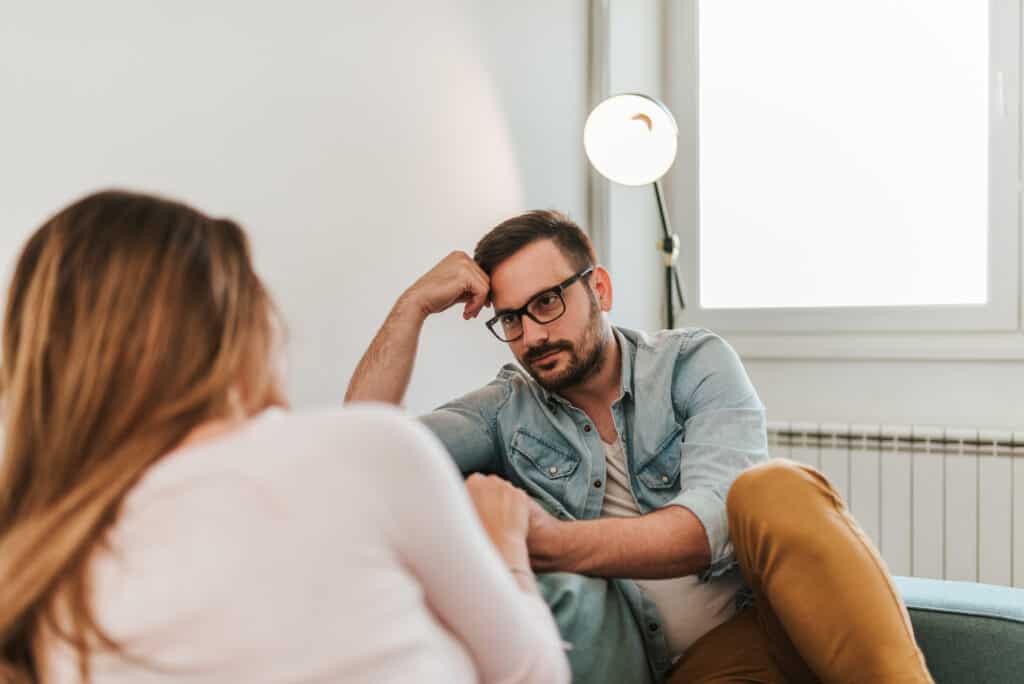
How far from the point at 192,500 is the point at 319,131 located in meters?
1.23

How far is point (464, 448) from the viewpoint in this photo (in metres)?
1.63

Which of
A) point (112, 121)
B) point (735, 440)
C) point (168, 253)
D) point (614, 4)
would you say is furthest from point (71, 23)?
point (614, 4)

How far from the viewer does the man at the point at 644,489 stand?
121 cm

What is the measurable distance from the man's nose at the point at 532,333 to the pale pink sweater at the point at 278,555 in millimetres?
A: 993

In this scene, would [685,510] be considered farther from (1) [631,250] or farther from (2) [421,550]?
(1) [631,250]

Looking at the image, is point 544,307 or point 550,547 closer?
point 550,547

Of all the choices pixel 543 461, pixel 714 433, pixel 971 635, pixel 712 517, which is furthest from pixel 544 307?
pixel 971 635

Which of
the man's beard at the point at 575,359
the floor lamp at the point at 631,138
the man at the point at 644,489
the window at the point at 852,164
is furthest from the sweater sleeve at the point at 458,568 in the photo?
the window at the point at 852,164

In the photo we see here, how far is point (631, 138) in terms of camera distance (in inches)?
100

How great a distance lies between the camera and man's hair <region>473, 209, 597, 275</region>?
5.75 feet

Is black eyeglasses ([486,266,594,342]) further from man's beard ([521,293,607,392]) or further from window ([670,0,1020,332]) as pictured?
window ([670,0,1020,332])

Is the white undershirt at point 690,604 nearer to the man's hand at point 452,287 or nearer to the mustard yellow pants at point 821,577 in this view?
the mustard yellow pants at point 821,577

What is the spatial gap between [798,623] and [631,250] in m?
2.01

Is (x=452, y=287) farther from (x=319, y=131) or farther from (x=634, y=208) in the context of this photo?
(x=634, y=208)
